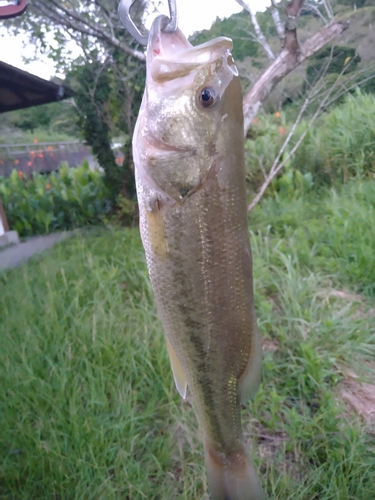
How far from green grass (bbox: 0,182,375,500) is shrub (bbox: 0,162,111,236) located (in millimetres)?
2780

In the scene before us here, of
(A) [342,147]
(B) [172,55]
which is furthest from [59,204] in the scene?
(B) [172,55]

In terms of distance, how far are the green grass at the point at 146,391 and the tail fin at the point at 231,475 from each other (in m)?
0.78

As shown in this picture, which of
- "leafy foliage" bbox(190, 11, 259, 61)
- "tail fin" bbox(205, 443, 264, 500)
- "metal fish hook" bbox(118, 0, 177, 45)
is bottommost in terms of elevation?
"tail fin" bbox(205, 443, 264, 500)

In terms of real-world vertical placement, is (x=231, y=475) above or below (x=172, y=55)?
below

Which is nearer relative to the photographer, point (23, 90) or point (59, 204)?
point (23, 90)

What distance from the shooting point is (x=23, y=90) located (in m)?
5.95

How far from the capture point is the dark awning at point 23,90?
5.21 meters

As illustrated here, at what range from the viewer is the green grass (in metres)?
1.94

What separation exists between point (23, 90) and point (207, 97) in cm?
592

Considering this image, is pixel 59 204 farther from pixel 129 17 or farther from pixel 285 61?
pixel 129 17

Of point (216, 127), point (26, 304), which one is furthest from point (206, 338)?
point (26, 304)

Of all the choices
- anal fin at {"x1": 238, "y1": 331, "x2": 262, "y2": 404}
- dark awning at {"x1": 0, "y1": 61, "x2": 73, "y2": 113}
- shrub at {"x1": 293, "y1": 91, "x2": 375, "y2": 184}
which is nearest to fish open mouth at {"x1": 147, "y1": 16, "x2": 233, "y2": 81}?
anal fin at {"x1": 238, "y1": 331, "x2": 262, "y2": 404}

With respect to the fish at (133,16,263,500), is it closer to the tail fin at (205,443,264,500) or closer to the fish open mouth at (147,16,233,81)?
the fish open mouth at (147,16,233,81)

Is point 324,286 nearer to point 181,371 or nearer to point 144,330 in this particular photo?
point 144,330
